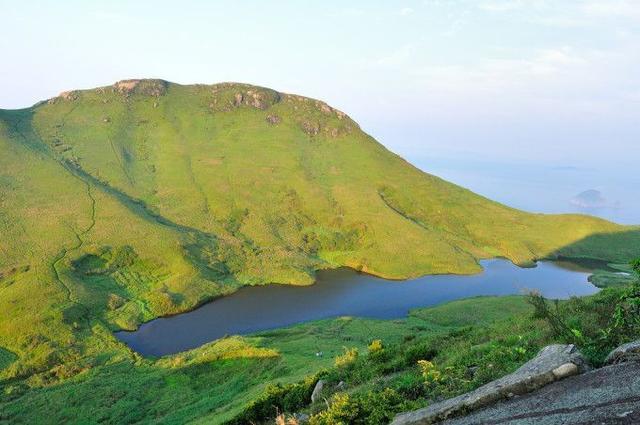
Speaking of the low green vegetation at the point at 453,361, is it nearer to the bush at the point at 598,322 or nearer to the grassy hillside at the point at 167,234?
the bush at the point at 598,322

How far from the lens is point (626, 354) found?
13922 mm

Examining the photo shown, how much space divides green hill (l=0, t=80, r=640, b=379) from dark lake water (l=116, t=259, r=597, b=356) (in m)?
4.74

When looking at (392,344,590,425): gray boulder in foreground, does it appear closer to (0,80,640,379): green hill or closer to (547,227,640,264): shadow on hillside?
(0,80,640,379): green hill

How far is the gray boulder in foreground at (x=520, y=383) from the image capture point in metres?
14.0

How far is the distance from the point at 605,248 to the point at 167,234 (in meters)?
161

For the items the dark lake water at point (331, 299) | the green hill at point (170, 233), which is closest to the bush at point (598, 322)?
the green hill at point (170, 233)

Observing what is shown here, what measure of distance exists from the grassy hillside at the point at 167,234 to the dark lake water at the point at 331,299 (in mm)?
4795

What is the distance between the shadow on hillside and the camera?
6781 inches

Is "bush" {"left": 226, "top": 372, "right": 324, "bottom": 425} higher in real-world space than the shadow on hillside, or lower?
lower

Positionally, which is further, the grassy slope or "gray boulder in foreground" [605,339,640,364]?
the grassy slope

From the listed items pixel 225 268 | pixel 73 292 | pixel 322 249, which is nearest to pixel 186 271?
pixel 225 268

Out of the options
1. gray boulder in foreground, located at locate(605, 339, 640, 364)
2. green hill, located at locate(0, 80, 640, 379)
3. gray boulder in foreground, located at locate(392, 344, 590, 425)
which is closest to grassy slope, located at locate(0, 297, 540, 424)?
green hill, located at locate(0, 80, 640, 379)

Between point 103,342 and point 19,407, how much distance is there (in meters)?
24.0

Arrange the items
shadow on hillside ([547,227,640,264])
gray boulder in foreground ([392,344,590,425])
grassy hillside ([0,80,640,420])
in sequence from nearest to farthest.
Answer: gray boulder in foreground ([392,344,590,425]) → grassy hillside ([0,80,640,420]) → shadow on hillside ([547,227,640,264])
